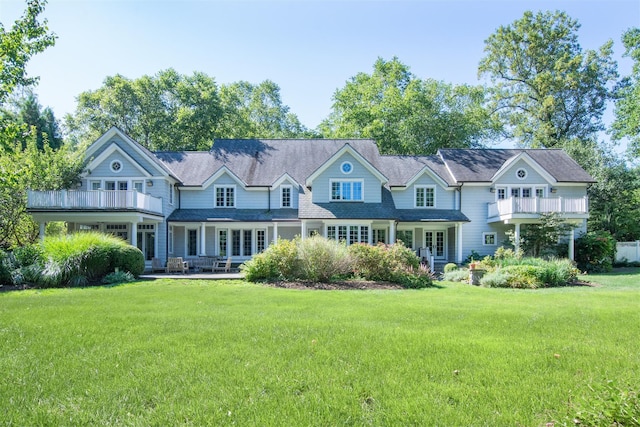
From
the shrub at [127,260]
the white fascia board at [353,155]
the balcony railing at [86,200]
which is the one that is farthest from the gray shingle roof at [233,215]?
the shrub at [127,260]

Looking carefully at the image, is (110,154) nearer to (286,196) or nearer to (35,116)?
(286,196)

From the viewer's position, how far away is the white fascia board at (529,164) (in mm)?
25781

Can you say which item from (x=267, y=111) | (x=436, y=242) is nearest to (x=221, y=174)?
(x=436, y=242)

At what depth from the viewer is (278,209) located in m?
26.0

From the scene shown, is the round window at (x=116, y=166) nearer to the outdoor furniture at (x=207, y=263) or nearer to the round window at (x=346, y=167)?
the outdoor furniture at (x=207, y=263)

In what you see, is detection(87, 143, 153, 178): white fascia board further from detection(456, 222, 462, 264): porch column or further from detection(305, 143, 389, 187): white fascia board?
detection(456, 222, 462, 264): porch column

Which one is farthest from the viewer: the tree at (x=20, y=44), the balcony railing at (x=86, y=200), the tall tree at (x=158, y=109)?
the tall tree at (x=158, y=109)

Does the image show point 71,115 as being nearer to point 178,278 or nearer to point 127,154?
point 127,154

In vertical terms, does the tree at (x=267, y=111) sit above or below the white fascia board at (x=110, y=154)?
above

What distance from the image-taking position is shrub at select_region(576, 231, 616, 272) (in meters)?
23.3

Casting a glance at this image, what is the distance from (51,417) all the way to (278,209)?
73.1 ft

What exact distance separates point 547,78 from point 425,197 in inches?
862

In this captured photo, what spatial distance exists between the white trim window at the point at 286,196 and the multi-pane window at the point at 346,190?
318cm

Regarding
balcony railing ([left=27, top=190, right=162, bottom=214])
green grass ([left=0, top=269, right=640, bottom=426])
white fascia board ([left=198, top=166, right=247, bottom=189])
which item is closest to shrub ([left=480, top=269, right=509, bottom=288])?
green grass ([left=0, top=269, right=640, bottom=426])
